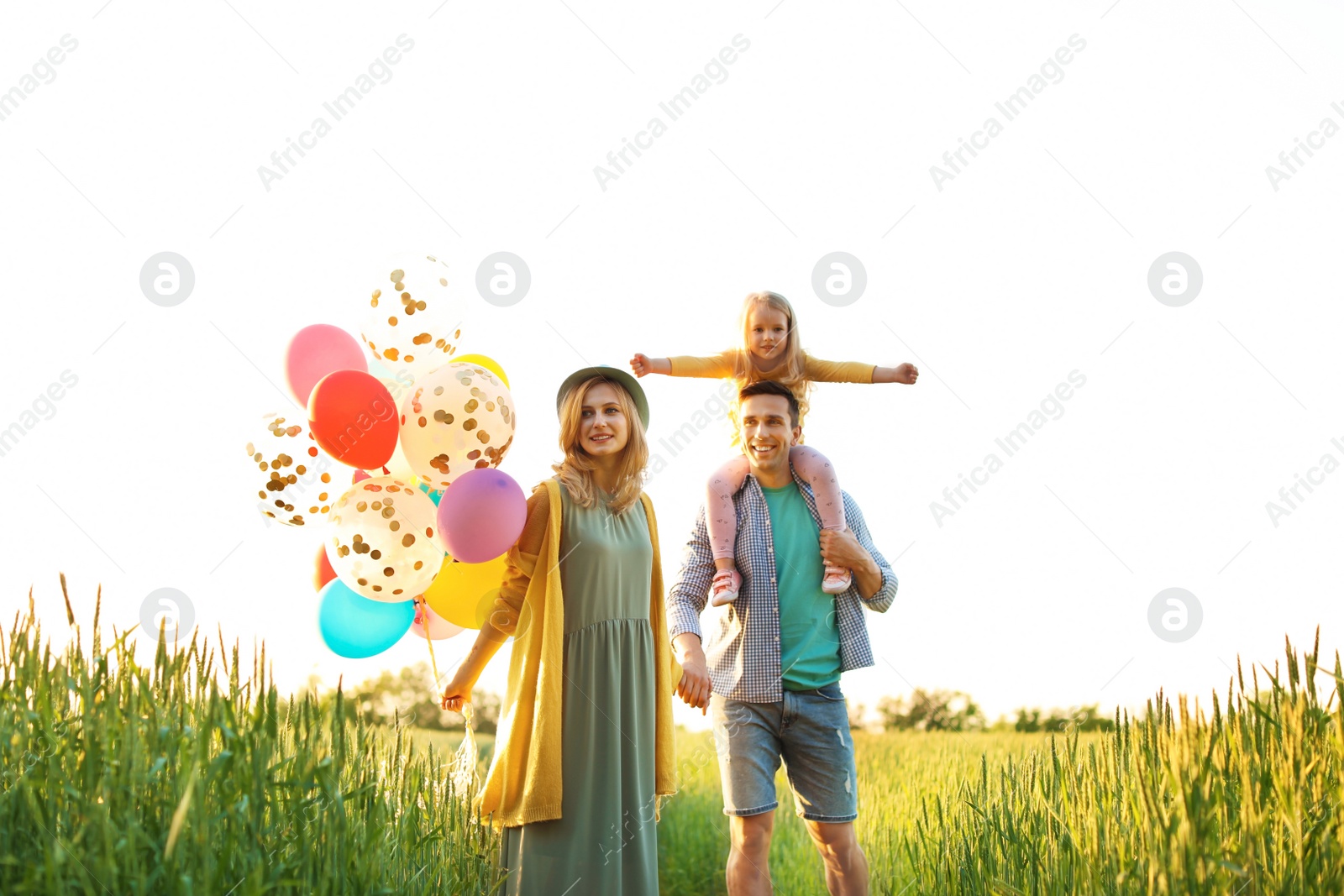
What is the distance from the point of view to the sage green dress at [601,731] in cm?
314

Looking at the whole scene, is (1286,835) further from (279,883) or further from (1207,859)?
(279,883)

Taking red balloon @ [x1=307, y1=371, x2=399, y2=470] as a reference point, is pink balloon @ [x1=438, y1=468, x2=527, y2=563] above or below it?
below

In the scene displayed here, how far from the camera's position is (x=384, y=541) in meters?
3.42

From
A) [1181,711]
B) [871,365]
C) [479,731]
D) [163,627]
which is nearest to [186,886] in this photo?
[163,627]

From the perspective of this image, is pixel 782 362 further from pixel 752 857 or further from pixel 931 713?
pixel 931 713

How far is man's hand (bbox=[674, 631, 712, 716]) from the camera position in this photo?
3387 millimetres

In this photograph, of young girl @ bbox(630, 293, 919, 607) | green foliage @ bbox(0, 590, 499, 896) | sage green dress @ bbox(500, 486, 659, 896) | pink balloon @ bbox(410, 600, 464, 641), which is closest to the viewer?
green foliage @ bbox(0, 590, 499, 896)

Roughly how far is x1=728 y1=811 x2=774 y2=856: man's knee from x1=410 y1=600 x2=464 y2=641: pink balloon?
4.09ft

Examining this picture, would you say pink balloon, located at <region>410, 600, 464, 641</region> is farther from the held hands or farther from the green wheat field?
the held hands

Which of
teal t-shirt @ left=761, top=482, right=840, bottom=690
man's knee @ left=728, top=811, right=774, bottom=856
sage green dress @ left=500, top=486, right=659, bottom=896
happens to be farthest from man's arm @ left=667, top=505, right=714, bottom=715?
man's knee @ left=728, top=811, right=774, bottom=856

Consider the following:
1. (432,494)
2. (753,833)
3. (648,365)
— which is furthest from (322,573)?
(753,833)

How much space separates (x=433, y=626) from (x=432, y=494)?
1.73 feet

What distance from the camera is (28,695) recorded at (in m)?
2.96

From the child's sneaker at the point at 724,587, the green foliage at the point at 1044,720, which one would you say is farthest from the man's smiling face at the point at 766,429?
the green foliage at the point at 1044,720
